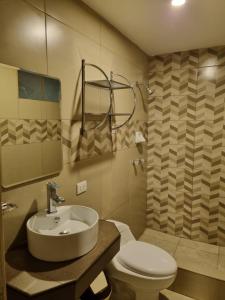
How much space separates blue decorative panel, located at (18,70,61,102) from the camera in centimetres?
120

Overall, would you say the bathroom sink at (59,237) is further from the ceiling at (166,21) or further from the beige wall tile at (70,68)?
the ceiling at (166,21)

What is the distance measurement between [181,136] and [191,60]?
89 centimetres

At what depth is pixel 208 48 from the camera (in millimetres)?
Answer: 2537

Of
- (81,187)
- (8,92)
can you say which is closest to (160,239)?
(81,187)

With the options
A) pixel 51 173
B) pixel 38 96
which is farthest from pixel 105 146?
pixel 38 96

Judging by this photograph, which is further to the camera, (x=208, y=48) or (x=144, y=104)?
(x=144, y=104)

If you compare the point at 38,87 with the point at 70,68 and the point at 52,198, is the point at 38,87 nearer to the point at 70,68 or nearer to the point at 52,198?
the point at 70,68

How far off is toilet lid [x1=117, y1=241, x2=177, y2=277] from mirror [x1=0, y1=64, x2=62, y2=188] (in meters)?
0.89

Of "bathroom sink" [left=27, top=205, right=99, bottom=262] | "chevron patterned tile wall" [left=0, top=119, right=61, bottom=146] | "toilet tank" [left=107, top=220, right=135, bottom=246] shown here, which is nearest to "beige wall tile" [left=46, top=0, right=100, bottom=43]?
"chevron patterned tile wall" [left=0, top=119, right=61, bottom=146]

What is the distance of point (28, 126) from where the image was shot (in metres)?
1.25

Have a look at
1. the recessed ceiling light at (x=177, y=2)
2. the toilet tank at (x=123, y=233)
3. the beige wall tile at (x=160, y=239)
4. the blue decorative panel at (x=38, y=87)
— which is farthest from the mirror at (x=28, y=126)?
the beige wall tile at (x=160, y=239)

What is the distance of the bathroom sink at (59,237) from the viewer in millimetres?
1070

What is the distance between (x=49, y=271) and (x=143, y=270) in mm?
843

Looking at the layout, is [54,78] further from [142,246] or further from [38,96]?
[142,246]
